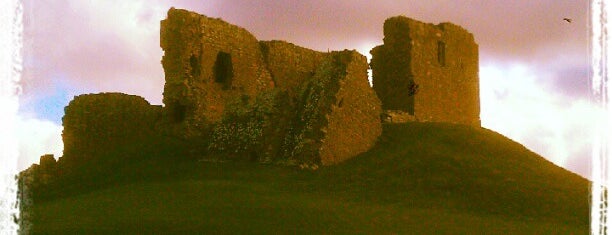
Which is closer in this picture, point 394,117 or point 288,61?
point 394,117

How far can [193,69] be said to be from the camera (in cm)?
2694

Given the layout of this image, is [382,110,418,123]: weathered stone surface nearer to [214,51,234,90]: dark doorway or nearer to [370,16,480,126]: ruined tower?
[370,16,480,126]: ruined tower

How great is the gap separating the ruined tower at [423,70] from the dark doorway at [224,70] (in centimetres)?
660

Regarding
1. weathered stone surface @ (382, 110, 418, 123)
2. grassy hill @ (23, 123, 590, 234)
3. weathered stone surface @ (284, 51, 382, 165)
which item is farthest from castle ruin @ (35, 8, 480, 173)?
grassy hill @ (23, 123, 590, 234)

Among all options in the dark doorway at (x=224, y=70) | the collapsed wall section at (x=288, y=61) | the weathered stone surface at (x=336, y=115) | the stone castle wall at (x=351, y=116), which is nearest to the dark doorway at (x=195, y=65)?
the dark doorway at (x=224, y=70)

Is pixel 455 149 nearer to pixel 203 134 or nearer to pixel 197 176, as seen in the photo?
pixel 197 176

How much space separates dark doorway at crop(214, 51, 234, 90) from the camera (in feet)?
93.4

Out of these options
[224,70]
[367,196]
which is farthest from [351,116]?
[224,70]

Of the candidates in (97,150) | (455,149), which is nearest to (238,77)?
(97,150)

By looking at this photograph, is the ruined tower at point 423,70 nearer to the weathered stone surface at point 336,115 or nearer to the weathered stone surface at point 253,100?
the weathered stone surface at point 253,100

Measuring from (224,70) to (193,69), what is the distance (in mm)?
2137

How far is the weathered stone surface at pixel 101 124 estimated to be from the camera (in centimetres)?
2708

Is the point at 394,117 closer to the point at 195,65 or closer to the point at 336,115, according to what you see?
the point at 336,115

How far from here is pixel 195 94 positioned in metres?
26.7
